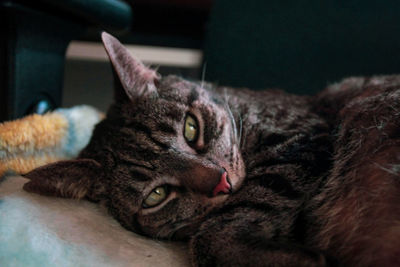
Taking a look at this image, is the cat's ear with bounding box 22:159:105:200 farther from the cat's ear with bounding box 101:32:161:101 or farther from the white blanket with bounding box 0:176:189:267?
the cat's ear with bounding box 101:32:161:101

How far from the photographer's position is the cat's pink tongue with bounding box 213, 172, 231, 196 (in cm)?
88

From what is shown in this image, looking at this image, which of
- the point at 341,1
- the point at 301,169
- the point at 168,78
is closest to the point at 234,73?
the point at 341,1

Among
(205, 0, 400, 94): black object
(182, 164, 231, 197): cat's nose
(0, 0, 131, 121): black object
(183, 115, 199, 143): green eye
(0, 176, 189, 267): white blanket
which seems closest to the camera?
(0, 176, 189, 267): white blanket

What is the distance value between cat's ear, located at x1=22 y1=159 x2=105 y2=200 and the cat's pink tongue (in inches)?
13.7

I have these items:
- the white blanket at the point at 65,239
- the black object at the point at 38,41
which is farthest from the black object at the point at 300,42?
the white blanket at the point at 65,239

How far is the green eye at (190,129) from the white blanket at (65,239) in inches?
11.7

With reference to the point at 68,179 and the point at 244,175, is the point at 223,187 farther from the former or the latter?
the point at 68,179

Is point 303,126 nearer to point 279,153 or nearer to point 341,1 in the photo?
point 279,153

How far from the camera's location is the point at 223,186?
0.88 meters

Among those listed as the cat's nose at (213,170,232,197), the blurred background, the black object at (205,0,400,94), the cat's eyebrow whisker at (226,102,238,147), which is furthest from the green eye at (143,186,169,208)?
the black object at (205,0,400,94)

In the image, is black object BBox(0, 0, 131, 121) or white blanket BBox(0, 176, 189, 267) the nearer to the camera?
white blanket BBox(0, 176, 189, 267)

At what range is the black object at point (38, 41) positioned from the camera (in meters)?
1.18

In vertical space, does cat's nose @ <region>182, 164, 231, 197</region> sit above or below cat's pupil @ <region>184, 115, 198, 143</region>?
below

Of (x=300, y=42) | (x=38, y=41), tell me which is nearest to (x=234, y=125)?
(x=38, y=41)
